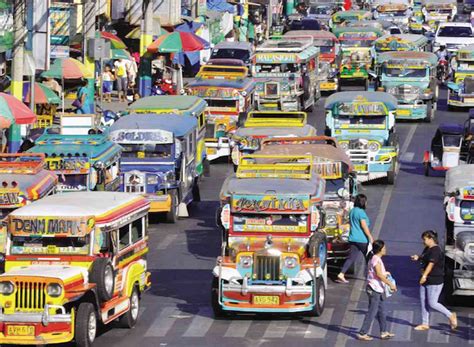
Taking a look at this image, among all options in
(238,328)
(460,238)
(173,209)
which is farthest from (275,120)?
(238,328)

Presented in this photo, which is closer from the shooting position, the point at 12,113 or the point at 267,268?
the point at 267,268

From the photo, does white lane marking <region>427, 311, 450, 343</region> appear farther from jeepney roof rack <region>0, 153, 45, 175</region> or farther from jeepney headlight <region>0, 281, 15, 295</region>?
jeepney roof rack <region>0, 153, 45, 175</region>

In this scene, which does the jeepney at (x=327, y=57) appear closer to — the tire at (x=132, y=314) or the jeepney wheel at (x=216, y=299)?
the jeepney wheel at (x=216, y=299)

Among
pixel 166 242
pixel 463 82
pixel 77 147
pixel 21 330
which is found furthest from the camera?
pixel 463 82

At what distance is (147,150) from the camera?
39094 mm

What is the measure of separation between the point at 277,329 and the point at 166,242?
9.34 metres

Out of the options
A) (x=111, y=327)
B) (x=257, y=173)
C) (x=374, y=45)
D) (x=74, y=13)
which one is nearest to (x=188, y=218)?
(x=257, y=173)

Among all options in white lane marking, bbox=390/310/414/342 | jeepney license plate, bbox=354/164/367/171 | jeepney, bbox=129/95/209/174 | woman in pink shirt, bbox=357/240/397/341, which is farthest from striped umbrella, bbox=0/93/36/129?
woman in pink shirt, bbox=357/240/397/341

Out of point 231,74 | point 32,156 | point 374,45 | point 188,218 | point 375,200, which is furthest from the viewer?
point 374,45

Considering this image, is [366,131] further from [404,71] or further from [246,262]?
[246,262]

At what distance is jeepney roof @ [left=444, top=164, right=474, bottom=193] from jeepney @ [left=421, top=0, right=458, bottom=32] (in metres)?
64.1

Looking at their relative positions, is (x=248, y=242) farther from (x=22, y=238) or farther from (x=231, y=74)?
(x=231, y=74)

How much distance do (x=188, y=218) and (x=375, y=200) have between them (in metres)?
5.49

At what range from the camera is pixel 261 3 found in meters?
97.2
